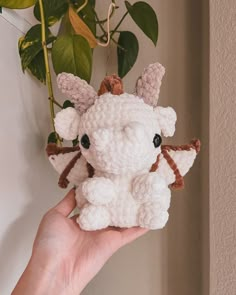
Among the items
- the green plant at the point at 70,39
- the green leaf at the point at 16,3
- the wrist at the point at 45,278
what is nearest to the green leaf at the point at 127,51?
the green plant at the point at 70,39

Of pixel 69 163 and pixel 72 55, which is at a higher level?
pixel 72 55

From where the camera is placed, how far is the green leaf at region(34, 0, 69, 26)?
2.69 feet

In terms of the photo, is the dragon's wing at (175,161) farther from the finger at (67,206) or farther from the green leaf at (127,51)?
the green leaf at (127,51)

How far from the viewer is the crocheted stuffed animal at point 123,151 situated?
55cm

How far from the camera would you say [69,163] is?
2.29 ft

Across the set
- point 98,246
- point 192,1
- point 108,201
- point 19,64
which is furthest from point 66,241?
point 192,1

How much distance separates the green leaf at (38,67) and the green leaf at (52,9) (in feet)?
0.27

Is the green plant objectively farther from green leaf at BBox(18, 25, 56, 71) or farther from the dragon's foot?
the dragon's foot

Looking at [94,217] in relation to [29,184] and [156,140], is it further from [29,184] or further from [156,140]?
[29,184]
